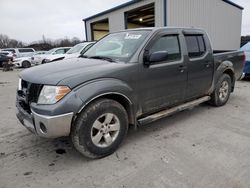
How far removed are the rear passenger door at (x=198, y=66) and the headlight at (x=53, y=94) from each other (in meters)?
2.37

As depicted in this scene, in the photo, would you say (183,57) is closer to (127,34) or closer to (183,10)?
(127,34)

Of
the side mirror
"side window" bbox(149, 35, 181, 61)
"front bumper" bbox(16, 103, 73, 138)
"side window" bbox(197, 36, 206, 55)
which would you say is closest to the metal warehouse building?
"side window" bbox(197, 36, 206, 55)

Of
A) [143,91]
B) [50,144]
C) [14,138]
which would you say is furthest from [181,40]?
[14,138]

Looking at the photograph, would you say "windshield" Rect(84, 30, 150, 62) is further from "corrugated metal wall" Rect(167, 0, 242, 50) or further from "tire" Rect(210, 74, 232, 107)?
"corrugated metal wall" Rect(167, 0, 242, 50)

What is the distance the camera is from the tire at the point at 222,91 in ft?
16.0

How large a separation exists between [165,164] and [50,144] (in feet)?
5.95

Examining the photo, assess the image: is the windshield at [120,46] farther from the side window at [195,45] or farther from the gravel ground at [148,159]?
the gravel ground at [148,159]

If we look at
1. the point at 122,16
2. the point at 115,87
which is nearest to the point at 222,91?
the point at 115,87

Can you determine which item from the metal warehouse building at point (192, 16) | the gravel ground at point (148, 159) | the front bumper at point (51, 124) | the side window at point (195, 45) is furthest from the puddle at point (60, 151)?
the metal warehouse building at point (192, 16)

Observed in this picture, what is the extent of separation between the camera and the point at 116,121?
9.82 ft

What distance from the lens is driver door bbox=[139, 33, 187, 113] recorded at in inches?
129

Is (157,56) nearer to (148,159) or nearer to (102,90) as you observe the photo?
(102,90)

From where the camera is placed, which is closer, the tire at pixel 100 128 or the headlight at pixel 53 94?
the headlight at pixel 53 94

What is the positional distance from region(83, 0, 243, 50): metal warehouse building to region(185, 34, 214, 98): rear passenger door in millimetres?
8871
